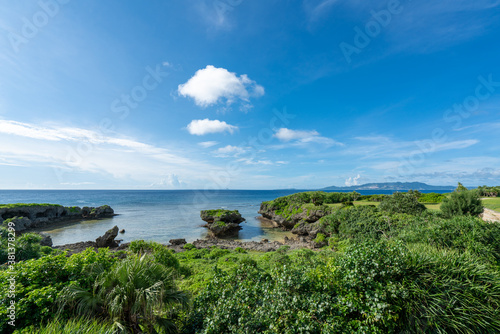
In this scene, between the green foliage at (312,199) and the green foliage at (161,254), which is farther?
the green foliage at (312,199)

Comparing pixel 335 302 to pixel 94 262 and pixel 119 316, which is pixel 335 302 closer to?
pixel 119 316

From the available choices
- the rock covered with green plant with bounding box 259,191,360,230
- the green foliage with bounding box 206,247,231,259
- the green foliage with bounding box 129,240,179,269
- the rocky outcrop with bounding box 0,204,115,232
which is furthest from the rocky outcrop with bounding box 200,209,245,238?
the rocky outcrop with bounding box 0,204,115,232

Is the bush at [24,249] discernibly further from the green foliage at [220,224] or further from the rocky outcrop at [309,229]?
the rocky outcrop at [309,229]

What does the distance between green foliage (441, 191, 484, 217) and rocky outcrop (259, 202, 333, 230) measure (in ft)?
59.0

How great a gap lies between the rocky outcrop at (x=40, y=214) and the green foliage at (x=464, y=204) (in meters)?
52.8

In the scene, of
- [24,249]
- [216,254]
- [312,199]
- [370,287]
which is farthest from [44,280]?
[312,199]

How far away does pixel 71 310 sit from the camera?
4.41 m

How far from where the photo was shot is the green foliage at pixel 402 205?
17438mm

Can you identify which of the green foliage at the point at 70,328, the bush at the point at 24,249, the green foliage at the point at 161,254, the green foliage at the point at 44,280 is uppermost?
the green foliage at the point at 44,280

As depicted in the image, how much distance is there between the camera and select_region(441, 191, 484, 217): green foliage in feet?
46.5

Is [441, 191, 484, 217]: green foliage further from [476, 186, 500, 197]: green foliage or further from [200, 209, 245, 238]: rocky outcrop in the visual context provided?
[476, 186, 500, 197]: green foliage

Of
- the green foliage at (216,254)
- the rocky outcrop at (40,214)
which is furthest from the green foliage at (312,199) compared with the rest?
the rocky outcrop at (40,214)

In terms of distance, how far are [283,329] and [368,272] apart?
243cm

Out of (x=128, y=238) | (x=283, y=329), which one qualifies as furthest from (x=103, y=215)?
(x=283, y=329)
